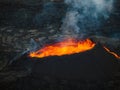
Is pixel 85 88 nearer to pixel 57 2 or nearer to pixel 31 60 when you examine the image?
pixel 31 60

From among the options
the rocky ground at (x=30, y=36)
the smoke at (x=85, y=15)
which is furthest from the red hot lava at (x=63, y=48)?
the smoke at (x=85, y=15)

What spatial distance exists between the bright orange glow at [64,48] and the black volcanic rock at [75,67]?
216mm

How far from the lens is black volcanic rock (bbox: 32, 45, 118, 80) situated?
6.07 m

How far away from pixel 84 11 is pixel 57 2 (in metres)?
1.87

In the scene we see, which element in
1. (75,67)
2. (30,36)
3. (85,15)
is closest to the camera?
(75,67)

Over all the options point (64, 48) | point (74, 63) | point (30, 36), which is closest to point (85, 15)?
point (30, 36)

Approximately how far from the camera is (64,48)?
21.3 ft

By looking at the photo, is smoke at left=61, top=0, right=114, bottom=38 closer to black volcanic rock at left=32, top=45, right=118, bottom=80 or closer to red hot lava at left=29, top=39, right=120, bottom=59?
red hot lava at left=29, top=39, right=120, bottom=59

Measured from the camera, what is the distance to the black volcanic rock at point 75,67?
6.07 metres

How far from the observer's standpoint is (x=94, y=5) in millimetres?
12820

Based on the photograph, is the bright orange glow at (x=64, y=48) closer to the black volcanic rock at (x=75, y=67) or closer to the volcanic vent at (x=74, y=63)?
the volcanic vent at (x=74, y=63)

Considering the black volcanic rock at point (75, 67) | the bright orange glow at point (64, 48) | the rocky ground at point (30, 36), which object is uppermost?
the bright orange glow at point (64, 48)

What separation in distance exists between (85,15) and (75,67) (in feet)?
21.8

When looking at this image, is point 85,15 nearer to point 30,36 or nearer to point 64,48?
point 30,36
